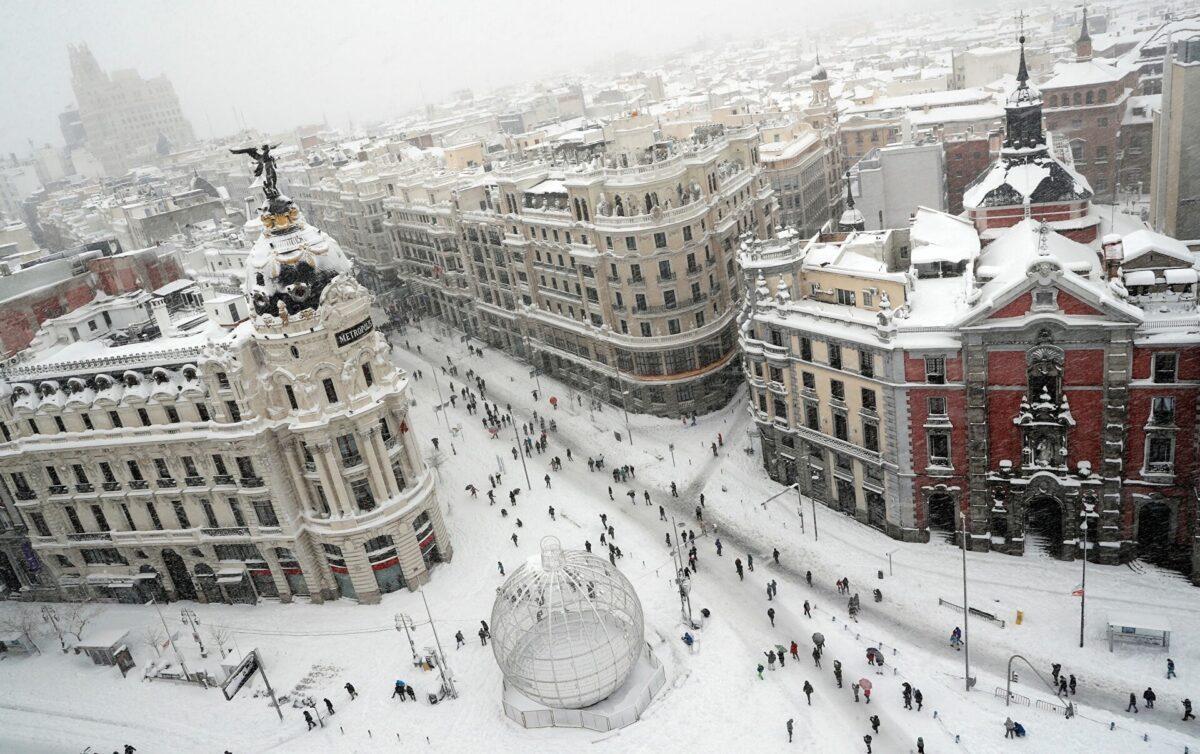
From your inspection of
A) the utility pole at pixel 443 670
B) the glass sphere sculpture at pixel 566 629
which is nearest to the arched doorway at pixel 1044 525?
the glass sphere sculpture at pixel 566 629

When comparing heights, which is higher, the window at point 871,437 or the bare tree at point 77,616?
the window at point 871,437

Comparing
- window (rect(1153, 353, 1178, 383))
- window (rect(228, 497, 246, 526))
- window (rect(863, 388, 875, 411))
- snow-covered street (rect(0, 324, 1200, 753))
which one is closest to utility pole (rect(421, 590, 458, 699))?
snow-covered street (rect(0, 324, 1200, 753))

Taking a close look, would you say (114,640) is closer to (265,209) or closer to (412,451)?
(412,451)

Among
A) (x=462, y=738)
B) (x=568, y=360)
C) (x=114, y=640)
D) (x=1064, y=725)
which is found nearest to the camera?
(x=1064, y=725)

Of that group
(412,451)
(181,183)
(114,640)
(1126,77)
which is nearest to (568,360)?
(412,451)

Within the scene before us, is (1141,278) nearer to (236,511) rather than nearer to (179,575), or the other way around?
(236,511)

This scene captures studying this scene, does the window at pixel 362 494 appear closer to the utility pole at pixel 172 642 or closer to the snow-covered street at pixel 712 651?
the snow-covered street at pixel 712 651
